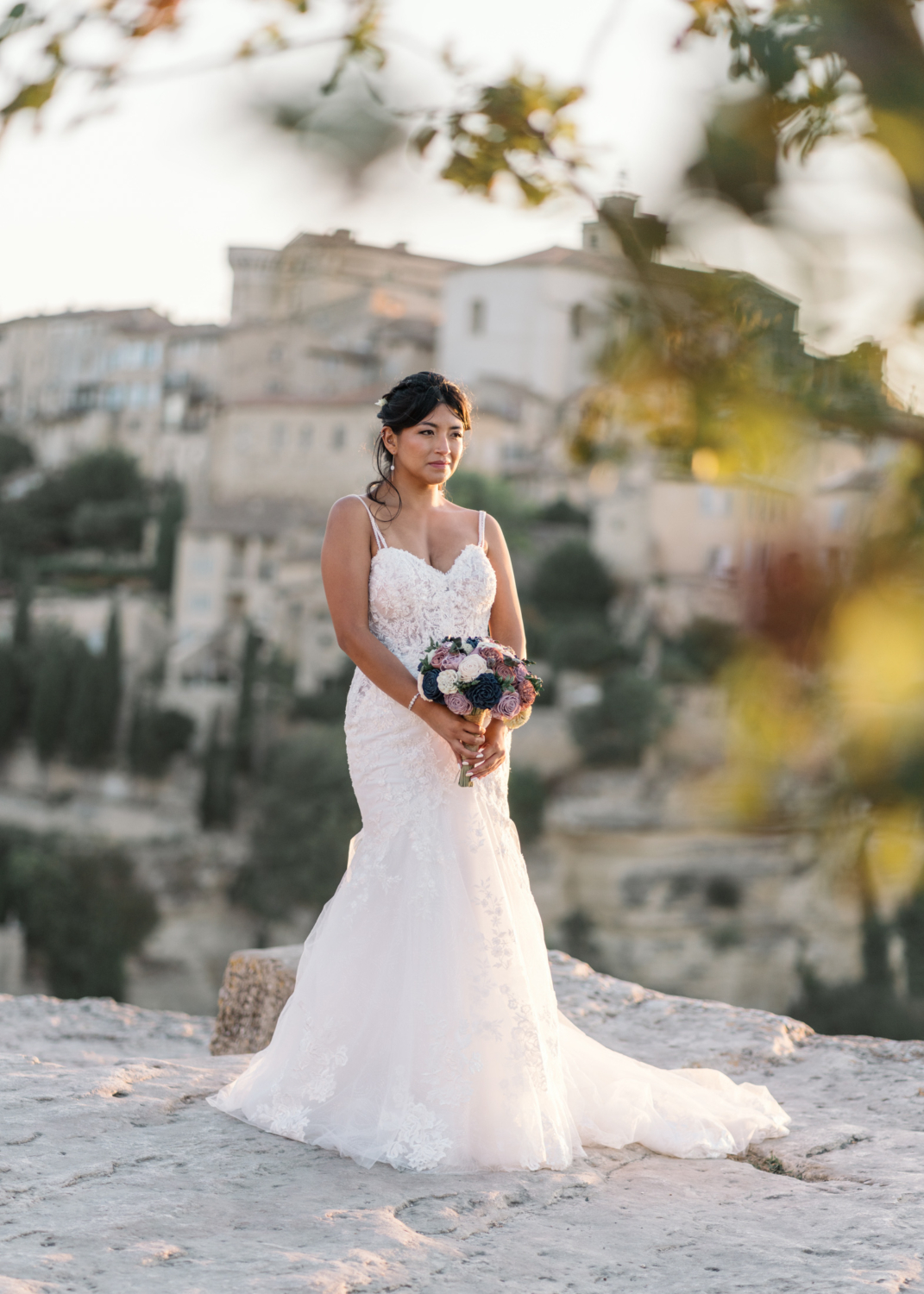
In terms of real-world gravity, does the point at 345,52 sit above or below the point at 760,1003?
above

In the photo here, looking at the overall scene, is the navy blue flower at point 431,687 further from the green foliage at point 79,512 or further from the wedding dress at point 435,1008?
the green foliage at point 79,512

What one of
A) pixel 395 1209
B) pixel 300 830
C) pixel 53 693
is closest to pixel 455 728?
pixel 395 1209

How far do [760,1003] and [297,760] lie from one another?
12444 millimetres

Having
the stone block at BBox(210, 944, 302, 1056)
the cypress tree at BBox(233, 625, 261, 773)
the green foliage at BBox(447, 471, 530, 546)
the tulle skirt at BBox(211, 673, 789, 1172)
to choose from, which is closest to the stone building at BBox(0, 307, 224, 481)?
the green foliage at BBox(447, 471, 530, 546)

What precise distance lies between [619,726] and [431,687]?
32.1 meters

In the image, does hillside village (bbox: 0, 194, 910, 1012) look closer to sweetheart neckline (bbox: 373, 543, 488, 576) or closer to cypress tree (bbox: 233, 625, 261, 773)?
cypress tree (bbox: 233, 625, 261, 773)

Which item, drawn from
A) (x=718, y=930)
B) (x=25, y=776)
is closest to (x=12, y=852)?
(x=25, y=776)

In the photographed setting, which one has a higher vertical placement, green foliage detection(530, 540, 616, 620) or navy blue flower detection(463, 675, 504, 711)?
green foliage detection(530, 540, 616, 620)

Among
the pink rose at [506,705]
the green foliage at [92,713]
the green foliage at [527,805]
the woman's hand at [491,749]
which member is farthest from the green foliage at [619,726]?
the pink rose at [506,705]

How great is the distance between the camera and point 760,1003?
29547 mm

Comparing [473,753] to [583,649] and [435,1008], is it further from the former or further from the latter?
[583,649]

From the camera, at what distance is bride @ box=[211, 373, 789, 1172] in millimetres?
2484

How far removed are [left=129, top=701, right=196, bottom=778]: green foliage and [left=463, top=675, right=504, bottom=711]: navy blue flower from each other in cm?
3426

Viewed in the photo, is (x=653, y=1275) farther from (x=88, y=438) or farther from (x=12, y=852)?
(x=88, y=438)
